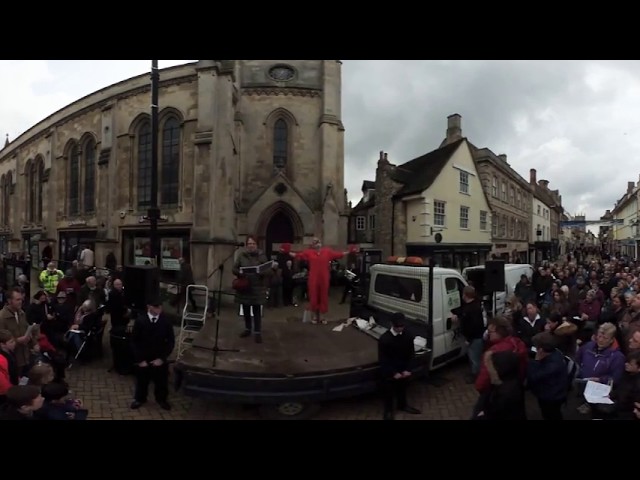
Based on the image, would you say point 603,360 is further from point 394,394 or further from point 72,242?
point 72,242

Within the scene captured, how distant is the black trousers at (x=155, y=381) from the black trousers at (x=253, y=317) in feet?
4.87

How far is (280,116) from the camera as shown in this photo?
18375mm

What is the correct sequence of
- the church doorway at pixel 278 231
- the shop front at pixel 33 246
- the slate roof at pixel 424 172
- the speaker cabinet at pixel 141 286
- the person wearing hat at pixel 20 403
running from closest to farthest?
the person wearing hat at pixel 20 403
the speaker cabinet at pixel 141 286
the church doorway at pixel 278 231
the slate roof at pixel 424 172
the shop front at pixel 33 246

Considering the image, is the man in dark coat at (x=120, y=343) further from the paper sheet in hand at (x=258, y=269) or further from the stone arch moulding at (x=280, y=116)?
the stone arch moulding at (x=280, y=116)

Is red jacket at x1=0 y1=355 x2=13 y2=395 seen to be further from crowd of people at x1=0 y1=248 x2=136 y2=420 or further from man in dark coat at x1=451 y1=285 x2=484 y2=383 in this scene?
man in dark coat at x1=451 y1=285 x2=484 y2=383

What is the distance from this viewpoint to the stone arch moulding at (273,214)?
1731 centimetres

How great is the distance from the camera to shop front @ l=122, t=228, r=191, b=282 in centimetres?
1410

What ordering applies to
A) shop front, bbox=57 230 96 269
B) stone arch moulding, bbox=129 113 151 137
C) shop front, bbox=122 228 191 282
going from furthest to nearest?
shop front, bbox=57 230 96 269 → stone arch moulding, bbox=129 113 151 137 → shop front, bbox=122 228 191 282

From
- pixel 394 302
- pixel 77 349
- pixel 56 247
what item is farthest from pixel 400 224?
pixel 56 247

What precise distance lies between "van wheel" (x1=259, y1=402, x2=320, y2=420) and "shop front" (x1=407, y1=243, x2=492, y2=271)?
13.8 meters

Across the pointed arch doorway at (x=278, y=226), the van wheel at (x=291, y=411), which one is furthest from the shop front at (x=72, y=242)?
the van wheel at (x=291, y=411)

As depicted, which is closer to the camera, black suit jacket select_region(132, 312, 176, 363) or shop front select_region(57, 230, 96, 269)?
black suit jacket select_region(132, 312, 176, 363)

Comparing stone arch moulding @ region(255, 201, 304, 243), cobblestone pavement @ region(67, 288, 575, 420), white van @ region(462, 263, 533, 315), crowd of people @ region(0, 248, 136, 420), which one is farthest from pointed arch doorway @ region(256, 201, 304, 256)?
cobblestone pavement @ region(67, 288, 575, 420)

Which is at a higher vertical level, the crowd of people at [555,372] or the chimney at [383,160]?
the chimney at [383,160]
